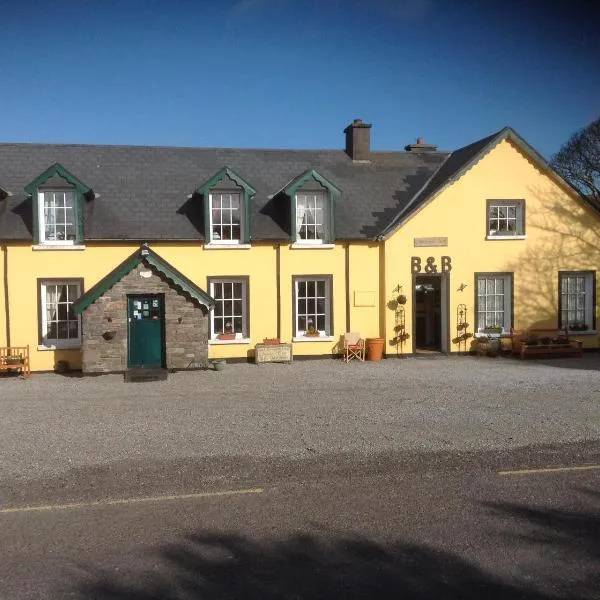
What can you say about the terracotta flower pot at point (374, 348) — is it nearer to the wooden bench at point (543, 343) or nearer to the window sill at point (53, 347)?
the wooden bench at point (543, 343)

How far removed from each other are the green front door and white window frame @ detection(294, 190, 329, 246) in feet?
16.3

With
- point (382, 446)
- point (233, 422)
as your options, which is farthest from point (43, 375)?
point (382, 446)

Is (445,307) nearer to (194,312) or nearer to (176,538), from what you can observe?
(194,312)

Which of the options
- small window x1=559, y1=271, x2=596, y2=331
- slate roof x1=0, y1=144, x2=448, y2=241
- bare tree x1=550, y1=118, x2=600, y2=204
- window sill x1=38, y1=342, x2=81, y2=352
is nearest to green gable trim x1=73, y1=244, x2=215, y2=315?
slate roof x1=0, y1=144, x2=448, y2=241

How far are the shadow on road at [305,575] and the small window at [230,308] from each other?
14.1 m

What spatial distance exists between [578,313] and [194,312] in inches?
502

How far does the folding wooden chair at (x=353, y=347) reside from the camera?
20.3 metres

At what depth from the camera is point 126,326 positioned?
1800cm

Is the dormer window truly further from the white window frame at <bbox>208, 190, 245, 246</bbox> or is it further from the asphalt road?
the asphalt road

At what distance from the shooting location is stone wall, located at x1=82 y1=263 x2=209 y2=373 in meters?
17.8

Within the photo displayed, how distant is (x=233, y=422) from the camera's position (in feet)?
37.9

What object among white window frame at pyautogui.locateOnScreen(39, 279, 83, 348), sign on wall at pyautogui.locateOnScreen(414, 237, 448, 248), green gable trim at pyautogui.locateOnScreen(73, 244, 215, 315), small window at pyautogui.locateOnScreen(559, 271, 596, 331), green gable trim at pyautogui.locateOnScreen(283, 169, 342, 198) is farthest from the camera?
small window at pyautogui.locateOnScreen(559, 271, 596, 331)

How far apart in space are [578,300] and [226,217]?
11960mm

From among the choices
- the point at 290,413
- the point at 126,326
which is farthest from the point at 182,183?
the point at 290,413
